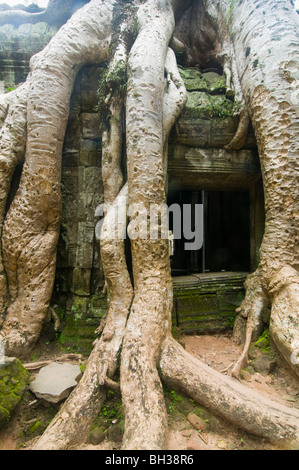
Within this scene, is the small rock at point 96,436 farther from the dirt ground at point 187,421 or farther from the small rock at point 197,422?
the small rock at point 197,422

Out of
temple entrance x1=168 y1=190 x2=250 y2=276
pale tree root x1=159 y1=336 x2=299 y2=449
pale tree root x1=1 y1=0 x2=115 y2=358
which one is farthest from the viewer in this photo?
temple entrance x1=168 y1=190 x2=250 y2=276

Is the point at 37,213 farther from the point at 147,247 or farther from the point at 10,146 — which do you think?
the point at 147,247

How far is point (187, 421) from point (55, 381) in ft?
3.41

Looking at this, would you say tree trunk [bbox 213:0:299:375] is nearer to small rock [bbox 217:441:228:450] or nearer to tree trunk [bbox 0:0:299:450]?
tree trunk [bbox 0:0:299:450]

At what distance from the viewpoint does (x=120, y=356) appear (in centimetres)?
200

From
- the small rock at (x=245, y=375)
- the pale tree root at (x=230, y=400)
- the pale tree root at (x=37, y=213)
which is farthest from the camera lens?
the pale tree root at (x=37, y=213)

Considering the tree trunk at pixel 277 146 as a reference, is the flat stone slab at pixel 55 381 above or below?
below

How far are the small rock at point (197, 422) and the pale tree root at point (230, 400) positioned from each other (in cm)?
9

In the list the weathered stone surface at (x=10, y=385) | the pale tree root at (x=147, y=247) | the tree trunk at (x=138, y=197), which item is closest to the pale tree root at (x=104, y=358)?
the tree trunk at (x=138, y=197)

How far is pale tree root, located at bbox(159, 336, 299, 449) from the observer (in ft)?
4.95

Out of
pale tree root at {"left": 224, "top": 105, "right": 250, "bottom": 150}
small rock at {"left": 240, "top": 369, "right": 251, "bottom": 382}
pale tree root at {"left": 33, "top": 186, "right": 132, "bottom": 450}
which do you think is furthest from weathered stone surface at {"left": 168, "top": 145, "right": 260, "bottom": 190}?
small rock at {"left": 240, "top": 369, "right": 251, "bottom": 382}

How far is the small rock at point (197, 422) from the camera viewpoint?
1645 mm

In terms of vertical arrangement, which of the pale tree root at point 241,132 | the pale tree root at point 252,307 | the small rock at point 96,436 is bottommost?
the small rock at point 96,436
